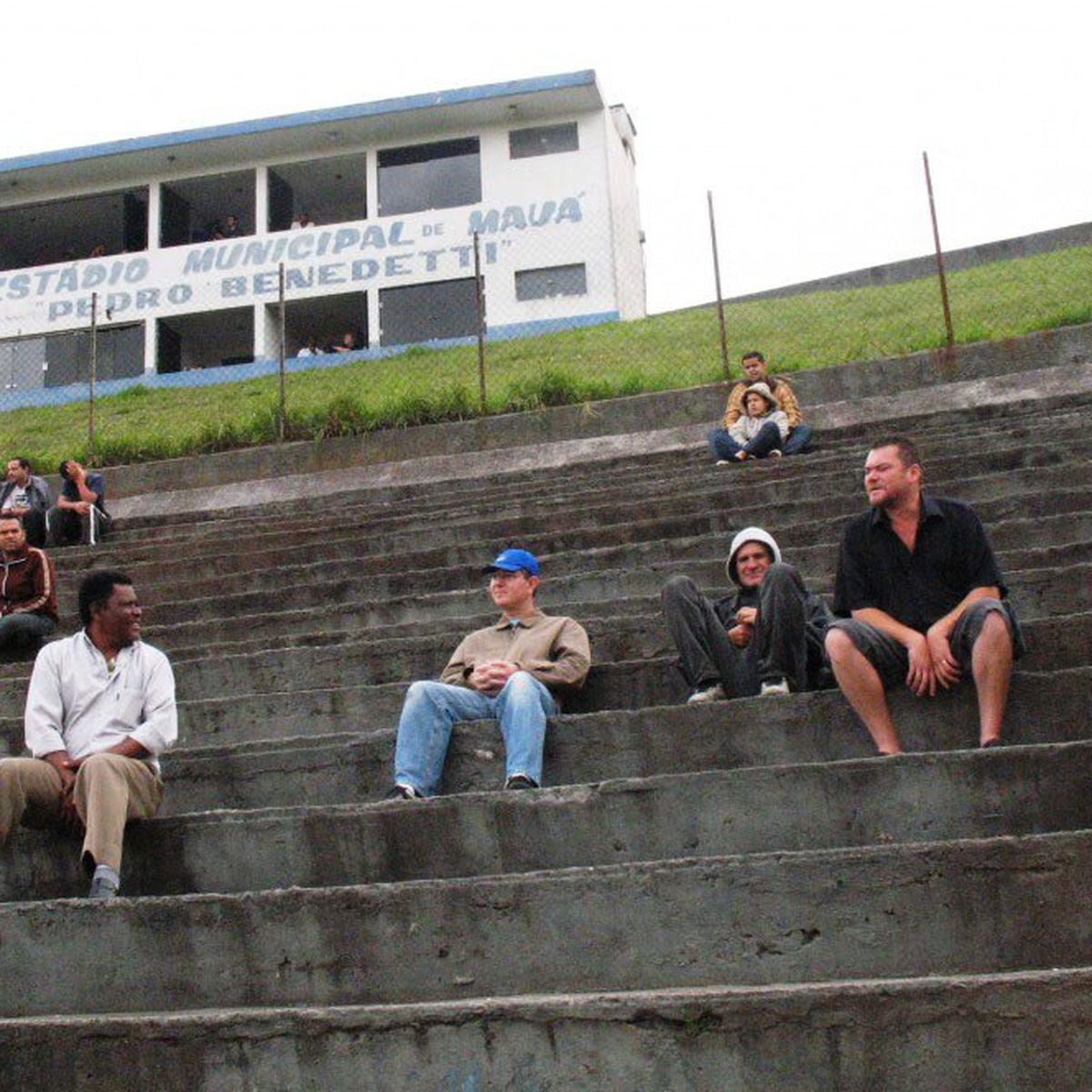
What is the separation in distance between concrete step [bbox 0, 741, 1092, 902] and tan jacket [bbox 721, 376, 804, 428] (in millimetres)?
5348

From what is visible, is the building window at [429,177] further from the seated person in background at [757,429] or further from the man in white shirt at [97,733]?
the man in white shirt at [97,733]

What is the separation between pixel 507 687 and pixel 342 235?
19646mm

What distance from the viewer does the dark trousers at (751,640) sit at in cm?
430

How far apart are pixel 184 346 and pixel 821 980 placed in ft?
76.1

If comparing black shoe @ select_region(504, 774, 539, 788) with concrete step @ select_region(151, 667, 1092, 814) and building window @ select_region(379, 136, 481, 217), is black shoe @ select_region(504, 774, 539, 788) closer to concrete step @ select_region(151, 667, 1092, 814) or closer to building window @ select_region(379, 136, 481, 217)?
concrete step @ select_region(151, 667, 1092, 814)

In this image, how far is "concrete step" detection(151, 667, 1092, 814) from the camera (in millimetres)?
3791

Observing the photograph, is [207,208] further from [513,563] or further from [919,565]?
[919,565]

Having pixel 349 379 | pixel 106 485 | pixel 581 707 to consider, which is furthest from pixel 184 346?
pixel 581 707

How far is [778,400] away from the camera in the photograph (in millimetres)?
8648

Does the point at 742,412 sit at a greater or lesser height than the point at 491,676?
greater

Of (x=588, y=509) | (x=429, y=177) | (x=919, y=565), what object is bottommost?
(x=919, y=565)

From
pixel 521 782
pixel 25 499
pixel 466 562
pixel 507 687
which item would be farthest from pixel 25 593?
pixel 521 782

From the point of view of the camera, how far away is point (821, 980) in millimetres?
2875

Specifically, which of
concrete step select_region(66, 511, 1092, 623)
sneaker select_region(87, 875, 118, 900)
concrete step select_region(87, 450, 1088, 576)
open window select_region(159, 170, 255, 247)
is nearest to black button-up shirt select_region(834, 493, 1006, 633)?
concrete step select_region(66, 511, 1092, 623)
